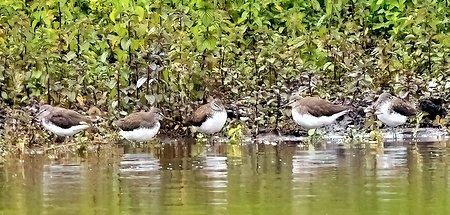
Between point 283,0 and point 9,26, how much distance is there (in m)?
5.76

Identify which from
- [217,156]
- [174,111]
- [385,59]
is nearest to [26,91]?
[174,111]

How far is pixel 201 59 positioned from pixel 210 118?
5.55ft

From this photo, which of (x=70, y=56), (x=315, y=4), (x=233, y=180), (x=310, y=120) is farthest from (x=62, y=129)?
(x=315, y=4)

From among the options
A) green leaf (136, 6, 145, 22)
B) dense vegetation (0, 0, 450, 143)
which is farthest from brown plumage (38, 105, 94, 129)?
green leaf (136, 6, 145, 22)

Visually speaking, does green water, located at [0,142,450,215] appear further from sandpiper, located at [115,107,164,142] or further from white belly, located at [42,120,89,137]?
white belly, located at [42,120,89,137]

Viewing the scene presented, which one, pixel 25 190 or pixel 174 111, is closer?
pixel 25 190

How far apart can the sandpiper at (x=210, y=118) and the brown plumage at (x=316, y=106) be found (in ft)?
3.14

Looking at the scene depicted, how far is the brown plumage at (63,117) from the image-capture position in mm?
15211

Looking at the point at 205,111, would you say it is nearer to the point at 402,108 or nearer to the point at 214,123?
the point at 214,123

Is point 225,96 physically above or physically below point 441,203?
above

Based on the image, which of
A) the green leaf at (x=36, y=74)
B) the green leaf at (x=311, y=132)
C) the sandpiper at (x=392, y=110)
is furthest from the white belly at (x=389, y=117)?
→ the green leaf at (x=36, y=74)

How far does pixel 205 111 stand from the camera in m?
15.8

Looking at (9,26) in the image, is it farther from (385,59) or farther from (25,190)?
(25,190)

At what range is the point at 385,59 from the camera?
18.5 meters
